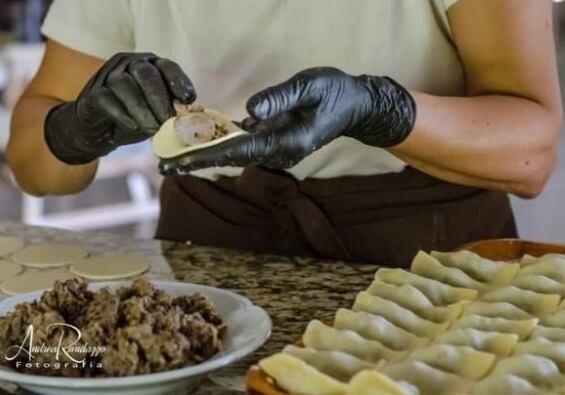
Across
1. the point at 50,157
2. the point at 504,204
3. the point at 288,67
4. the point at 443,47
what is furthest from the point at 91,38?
the point at 504,204

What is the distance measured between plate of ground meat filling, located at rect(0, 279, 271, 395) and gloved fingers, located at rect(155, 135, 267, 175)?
0.11 meters

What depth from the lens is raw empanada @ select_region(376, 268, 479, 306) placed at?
903mm

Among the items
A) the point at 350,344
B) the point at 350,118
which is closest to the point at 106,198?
the point at 350,118

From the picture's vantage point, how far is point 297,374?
73 cm

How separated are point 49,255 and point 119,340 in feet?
1.52

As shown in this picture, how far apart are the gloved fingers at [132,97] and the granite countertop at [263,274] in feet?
0.69

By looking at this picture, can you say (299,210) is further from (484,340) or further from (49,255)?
(484,340)

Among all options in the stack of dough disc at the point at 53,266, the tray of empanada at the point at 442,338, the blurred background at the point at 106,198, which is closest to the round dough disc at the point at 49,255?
the stack of dough disc at the point at 53,266

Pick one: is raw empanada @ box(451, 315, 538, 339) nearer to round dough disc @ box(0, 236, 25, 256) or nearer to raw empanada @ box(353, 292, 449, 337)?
raw empanada @ box(353, 292, 449, 337)

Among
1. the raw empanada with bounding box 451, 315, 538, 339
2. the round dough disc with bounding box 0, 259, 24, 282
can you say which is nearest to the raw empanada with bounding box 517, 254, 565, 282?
the raw empanada with bounding box 451, 315, 538, 339

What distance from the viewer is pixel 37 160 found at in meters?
1.41

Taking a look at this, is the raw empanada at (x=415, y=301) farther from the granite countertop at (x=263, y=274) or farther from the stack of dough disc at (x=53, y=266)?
the stack of dough disc at (x=53, y=266)

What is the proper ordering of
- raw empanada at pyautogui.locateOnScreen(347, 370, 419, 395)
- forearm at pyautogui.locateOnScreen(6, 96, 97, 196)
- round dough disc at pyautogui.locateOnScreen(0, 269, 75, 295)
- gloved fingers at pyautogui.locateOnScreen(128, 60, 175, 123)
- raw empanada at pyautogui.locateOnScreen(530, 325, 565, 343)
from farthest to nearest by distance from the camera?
forearm at pyautogui.locateOnScreen(6, 96, 97, 196), round dough disc at pyautogui.locateOnScreen(0, 269, 75, 295), gloved fingers at pyautogui.locateOnScreen(128, 60, 175, 123), raw empanada at pyautogui.locateOnScreen(530, 325, 565, 343), raw empanada at pyautogui.locateOnScreen(347, 370, 419, 395)

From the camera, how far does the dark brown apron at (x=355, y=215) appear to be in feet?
4.29
